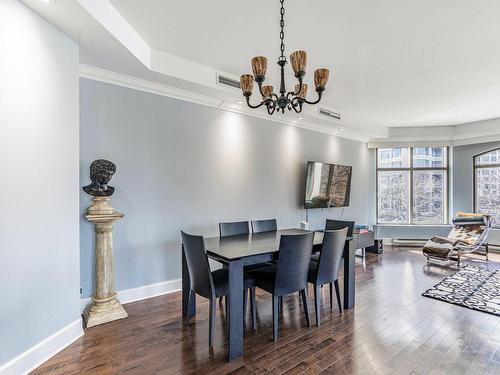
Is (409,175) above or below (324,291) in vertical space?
above

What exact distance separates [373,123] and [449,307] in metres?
4.48

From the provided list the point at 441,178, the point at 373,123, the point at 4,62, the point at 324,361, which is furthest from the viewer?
the point at 441,178

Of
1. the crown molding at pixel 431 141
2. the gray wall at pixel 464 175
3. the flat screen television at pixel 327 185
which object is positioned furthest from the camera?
the gray wall at pixel 464 175

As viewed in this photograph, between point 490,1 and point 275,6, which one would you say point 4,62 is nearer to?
point 275,6

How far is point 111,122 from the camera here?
3.28m

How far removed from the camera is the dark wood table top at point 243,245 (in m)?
2.52

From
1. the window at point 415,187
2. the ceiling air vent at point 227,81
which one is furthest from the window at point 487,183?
the ceiling air vent at point 227,81

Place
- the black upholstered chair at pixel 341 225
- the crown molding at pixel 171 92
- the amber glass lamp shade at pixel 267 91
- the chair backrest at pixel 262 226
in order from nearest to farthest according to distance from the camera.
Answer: the amber glass lamp shade at pixel 267 91 < the crown molding at pixel 171 92 < the black upholstered chair at pixel 341 225 < the chair backrest at pixel 262 226

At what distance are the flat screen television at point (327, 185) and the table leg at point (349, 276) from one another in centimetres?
196

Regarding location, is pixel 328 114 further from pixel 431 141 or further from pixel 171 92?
pixel 431 141

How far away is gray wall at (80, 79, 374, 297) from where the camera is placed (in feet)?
10.6

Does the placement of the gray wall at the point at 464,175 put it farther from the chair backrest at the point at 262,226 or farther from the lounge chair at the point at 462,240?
the chair backrest at the point at 262,226

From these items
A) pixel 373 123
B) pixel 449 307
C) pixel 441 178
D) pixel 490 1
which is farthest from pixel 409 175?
pixel 490 1

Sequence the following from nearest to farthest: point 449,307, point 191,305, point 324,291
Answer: point 191,305 < point 449,307 < point 324,291
